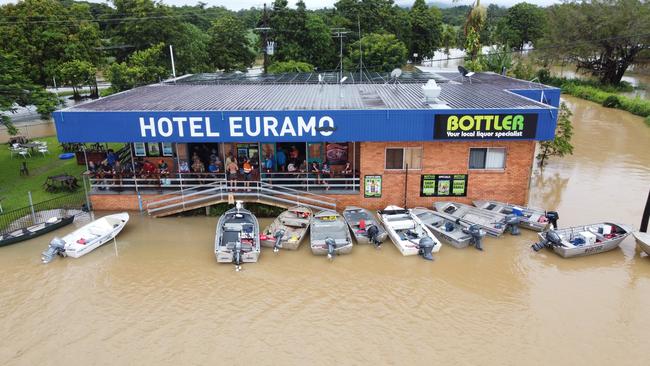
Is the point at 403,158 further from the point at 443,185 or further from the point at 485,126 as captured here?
the point at 485,126

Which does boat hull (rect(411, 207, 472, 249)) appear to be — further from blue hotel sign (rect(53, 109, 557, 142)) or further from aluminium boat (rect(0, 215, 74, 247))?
aluminium boat (rect(0, 215, 74, 247))

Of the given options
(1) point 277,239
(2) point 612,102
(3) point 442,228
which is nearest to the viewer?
(1) point 277,239

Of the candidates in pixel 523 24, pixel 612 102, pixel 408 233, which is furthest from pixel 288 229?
pixel 523 24

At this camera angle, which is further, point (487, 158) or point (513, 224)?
point (487, 158)

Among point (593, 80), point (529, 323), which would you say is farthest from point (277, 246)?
point (593, 80)

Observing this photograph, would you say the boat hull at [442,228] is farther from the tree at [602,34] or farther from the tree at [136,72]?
the tree at [602,34]

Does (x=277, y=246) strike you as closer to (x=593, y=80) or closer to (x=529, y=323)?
(x=529, y=323)

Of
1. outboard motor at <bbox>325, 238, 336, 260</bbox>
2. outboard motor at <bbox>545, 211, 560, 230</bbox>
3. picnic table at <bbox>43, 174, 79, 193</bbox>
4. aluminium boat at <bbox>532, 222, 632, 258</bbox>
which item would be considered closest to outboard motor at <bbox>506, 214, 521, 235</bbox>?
aluminium boat at <bbox>532, 222, 632, 258</bbox>

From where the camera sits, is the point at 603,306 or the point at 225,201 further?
the point at 225,201
